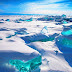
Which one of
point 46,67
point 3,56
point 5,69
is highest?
point 3,56

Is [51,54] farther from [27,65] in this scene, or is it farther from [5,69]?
[5,69]

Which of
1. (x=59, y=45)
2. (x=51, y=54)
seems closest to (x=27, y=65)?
(x=51, y=54)

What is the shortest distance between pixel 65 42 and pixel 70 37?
16 centimetres

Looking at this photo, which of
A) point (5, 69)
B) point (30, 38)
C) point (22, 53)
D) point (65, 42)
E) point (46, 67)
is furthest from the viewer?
point (30, 38)

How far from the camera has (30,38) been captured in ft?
9.14

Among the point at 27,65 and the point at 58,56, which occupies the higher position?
the point at 27,65

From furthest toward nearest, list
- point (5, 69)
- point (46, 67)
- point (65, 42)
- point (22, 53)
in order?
point (65, 42), point (46, 67), point (22, 53), point (5, 69)

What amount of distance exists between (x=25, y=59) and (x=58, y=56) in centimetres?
84

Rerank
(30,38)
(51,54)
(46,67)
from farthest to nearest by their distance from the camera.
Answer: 1. (30,38)
2. (51,54)
3. (46,67)

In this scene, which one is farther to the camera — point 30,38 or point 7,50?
point 30,38

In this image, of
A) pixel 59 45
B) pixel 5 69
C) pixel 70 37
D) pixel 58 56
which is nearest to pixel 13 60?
pixel 5 69

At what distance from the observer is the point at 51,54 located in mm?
1938

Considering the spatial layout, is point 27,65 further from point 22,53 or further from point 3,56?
point 3,56

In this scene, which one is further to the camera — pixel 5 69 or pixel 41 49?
pixel 41 49
